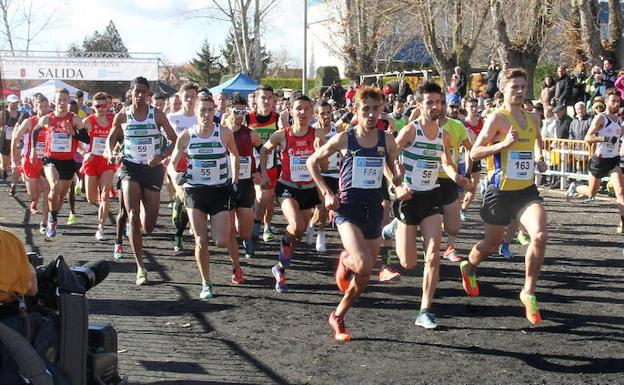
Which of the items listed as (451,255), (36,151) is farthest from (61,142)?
(451,255)

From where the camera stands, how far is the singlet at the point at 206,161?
759 cm

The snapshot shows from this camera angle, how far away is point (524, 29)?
2667 cm

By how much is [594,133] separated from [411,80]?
58.2ft

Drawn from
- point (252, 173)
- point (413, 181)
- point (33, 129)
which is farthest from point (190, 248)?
point (413, 181)

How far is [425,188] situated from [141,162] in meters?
3.04

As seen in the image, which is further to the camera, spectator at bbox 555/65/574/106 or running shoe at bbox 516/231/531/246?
spectator at bbox 555/65/574/106

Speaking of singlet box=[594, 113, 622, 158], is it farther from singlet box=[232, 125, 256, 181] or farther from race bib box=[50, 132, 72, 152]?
race bib box=[50, 132, 72, 152]

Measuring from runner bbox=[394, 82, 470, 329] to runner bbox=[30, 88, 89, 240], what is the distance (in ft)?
17.9

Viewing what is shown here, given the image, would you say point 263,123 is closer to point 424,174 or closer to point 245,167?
point 245,167

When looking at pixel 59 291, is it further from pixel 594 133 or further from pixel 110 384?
pixel 594 133

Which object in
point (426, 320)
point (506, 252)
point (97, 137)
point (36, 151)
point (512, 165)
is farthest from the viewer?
point (36, 151)

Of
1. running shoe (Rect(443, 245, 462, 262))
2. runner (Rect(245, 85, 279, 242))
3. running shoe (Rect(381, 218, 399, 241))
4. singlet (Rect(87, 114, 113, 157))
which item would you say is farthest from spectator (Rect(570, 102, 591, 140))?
singlet (Rect(87, 114, 113, 157))

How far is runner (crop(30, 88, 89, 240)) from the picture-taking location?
35.3 feet

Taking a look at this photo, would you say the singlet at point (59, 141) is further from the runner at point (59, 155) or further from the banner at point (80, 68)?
the banner at point (80, 68)
